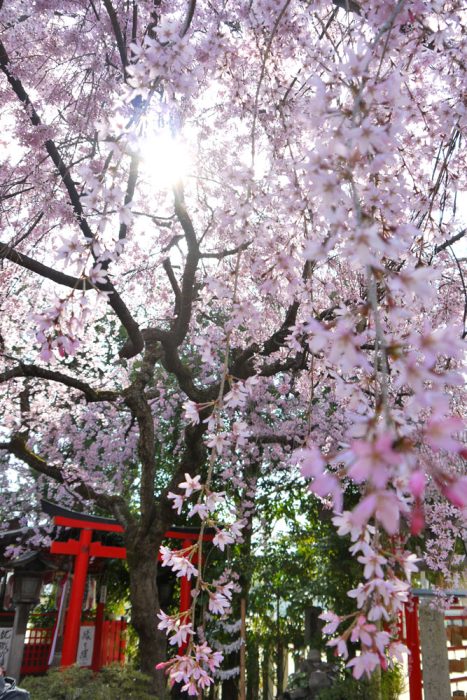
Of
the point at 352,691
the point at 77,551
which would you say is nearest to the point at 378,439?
the point at 352,691

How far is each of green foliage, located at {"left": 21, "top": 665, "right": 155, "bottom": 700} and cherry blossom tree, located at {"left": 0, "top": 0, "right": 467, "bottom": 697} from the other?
0.61 m

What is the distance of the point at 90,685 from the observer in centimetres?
491

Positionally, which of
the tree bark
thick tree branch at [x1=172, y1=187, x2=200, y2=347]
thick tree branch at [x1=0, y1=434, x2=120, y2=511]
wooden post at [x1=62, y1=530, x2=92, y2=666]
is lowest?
the tree bark

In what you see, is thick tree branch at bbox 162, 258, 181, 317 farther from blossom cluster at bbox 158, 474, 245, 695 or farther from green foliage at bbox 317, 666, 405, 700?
green foliage at bbox 317, 666, 405, 700

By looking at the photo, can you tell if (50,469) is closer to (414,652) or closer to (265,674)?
(265,674)

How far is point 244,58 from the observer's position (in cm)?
331

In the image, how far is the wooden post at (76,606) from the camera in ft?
22.0

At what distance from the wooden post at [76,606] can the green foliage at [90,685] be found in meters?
1.53

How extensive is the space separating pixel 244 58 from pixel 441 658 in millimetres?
7961

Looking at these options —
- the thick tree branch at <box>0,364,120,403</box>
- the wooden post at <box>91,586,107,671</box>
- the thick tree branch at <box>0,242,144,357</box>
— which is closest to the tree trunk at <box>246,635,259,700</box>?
the wooden post at <box>91,586,107,671</box>

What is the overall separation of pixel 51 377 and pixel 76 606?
3.38 m

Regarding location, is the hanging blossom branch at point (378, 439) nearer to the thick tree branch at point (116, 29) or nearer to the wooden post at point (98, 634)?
the thick tree branch at point (116, 29)

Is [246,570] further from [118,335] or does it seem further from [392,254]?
[392,254]

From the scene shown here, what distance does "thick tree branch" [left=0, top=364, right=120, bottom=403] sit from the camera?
5.33 metres
